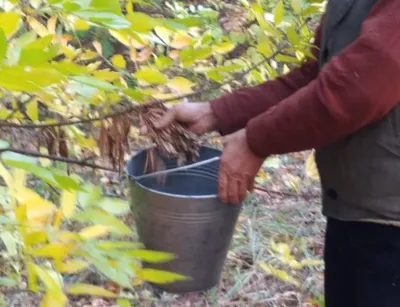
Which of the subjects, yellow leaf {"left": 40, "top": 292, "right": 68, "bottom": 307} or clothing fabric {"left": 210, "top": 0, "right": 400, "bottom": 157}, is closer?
yellow leaf {"left": 40, "top": 292, "right": 68, "bottom": 307}

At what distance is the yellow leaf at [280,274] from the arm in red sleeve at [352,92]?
1.09 meters

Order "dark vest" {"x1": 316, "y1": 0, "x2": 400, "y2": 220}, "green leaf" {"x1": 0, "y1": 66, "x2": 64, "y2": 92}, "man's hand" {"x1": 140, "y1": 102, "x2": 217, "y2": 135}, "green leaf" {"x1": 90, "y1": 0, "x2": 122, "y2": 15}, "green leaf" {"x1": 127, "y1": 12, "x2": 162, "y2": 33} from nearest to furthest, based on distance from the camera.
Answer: "green leaf" {"x1": 0, "y1": 66, "x2": 64, "y2": 92}
"green leaf" {"x1": 90, "y1": 0, "x2": 122, "y2": 15}
"green leaf" {"x1": 127, "y1": 12, "x2": 162, "y2": 33}
"dark vest" {"x1": 316, "y1": 0, "x2": 400, "y2": 220}
"man's hand" {"x1": 140, "y1": 102, "x2": 217, "y2": 135}

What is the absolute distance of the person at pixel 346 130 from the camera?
114cm

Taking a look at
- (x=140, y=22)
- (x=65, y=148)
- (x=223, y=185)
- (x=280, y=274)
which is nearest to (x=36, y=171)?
(x=140, y=22)

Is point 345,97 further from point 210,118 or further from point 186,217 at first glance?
point 186,217

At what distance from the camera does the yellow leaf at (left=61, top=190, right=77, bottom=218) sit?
0.88 metres

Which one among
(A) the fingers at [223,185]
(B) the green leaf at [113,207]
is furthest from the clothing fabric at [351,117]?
(B) the green leaf at [113,207]

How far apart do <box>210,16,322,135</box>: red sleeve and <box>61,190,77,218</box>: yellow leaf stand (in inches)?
29.3

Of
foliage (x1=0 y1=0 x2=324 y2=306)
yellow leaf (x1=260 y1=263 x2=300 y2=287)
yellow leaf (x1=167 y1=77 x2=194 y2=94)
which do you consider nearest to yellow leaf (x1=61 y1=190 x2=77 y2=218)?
foliage (x1=0 y1=0 x2=324 y2=306)

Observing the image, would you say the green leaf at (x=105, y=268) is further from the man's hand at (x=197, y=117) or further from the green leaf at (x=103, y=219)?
the man's hand at (x=197, y=117)

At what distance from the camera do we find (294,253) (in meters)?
2.72

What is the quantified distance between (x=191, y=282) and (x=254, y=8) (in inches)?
32.8

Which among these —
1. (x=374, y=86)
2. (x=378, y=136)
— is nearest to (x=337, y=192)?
(x=378, y=136)

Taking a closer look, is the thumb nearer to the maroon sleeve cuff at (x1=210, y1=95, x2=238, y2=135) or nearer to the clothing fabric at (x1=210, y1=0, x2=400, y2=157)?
the maroon sleeve cuff at (x1=210, y1=95, x2=238, y2=135)
